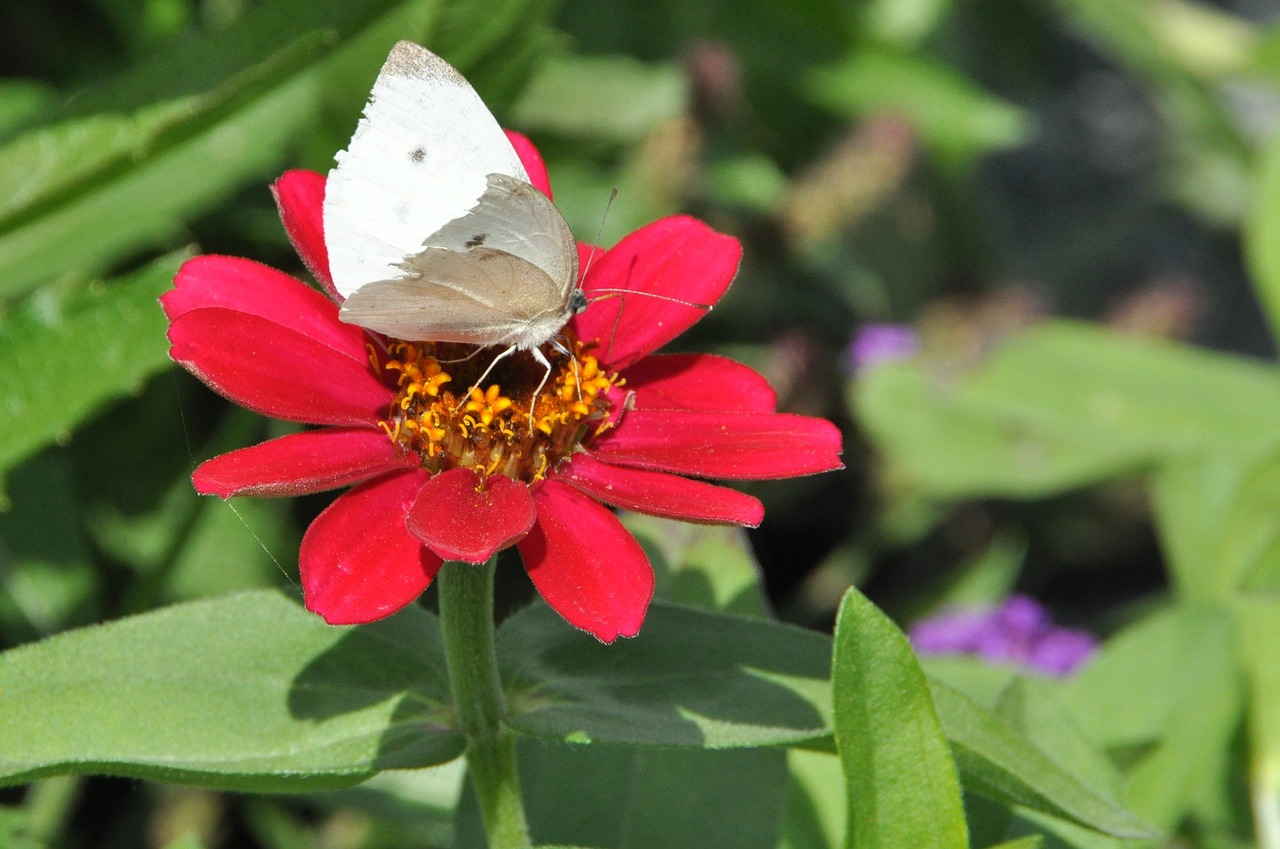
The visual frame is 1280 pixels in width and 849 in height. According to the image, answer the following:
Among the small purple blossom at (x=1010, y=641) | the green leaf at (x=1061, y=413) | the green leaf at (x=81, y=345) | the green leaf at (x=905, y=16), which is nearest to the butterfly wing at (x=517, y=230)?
the green leaf at (x=81, y=345)

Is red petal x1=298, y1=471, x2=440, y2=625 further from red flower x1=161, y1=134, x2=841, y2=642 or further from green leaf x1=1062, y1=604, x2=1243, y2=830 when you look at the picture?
green leaf x1=1062, y1=604, x2=1243, y2=830

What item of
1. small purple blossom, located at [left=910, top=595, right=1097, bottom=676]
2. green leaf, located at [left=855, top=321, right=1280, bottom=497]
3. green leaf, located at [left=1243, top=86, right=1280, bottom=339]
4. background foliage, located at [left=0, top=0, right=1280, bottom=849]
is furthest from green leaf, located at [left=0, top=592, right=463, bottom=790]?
green leaf, located at [left=1243, top=86, right=1280, bottom=339]

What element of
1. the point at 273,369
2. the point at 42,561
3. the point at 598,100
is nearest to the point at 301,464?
the point at 273,369

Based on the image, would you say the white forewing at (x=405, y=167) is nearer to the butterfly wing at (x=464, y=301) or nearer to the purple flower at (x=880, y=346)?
the butterfly wing at (x=464, y=301)

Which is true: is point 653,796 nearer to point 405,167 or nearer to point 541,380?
point 541,380

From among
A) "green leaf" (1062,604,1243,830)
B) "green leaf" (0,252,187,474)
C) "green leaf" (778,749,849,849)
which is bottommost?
"green leaf" (778,749,849,849)

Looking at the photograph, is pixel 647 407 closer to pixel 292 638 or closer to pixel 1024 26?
pixel 292 638
